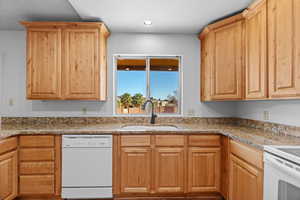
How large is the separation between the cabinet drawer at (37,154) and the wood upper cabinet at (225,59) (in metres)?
2.14

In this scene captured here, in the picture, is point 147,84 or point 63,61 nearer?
point 63,61

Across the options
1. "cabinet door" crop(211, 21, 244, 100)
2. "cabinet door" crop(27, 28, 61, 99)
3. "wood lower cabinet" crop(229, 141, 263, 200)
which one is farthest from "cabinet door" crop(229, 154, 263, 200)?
"cabinet door" crop(27, 28, 61, 99)

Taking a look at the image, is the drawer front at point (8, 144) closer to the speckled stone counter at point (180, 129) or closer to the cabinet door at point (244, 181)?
the speckled stone counter at point (180, 129)

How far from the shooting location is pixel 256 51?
2.27m

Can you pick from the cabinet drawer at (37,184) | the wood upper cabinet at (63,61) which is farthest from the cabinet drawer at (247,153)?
the cabinet drawer at (37,184)

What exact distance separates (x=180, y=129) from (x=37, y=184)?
179 cm

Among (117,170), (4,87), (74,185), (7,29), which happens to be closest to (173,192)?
(117,170)

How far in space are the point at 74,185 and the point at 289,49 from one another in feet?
8.46

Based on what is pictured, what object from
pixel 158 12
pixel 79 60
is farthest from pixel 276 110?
pixel 79 60

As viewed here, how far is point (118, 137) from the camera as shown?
2590mm

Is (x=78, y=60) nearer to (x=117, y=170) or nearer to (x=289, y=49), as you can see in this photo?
(x=117, y=170)

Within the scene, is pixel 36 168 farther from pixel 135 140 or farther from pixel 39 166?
pixel 135 140

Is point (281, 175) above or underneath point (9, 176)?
above

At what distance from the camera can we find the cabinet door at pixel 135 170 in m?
2.59
